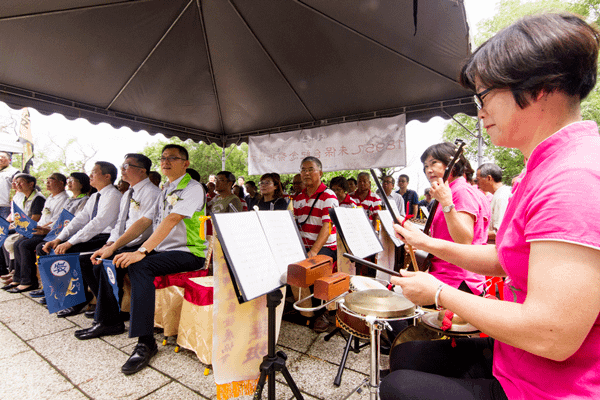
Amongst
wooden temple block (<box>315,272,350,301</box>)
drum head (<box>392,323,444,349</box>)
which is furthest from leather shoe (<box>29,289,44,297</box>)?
drum head (<box>392,323,444,349</box>)

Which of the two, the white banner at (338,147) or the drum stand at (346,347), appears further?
the white banner at (338,147)

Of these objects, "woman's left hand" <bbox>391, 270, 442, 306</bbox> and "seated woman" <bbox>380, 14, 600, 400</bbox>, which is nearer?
"seated woman" <bbox>380, 14, 600, 400</bbox>

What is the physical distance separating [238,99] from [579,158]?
5286mm

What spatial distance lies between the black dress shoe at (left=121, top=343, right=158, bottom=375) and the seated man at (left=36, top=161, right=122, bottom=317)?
1636mm

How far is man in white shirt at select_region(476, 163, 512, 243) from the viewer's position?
4.02 m

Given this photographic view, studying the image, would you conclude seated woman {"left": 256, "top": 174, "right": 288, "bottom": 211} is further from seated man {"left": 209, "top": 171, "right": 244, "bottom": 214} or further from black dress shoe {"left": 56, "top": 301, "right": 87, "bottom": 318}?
black dress shoe {"left": 56, "top": 301, "right": 87, "bottom": 318}

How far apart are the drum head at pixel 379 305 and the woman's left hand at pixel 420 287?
339 millimetres

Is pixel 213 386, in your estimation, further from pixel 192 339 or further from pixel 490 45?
pixel 490 45

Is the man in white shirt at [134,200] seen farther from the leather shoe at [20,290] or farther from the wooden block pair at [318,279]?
the wooden block pair at [318,279]

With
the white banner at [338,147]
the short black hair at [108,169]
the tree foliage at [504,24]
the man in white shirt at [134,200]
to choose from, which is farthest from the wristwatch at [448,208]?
the tree foliage at [504,24]

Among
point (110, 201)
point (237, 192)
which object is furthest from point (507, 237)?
point (237, 192)

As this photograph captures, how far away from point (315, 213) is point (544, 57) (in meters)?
2.97

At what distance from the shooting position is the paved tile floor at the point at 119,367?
83.5 inches

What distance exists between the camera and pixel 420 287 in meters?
0.98
